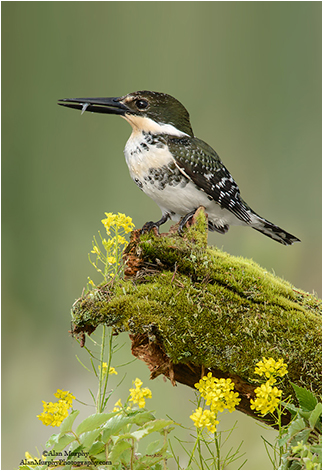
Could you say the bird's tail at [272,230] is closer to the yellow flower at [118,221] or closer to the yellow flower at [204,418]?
the yellow flower at [118,221]

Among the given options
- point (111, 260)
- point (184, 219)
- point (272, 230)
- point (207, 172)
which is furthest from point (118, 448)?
point (272, 230)

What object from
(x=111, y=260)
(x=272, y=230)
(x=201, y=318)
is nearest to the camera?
(x=201, y=318)

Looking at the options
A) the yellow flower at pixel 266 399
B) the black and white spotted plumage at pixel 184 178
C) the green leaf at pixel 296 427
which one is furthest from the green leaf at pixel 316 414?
the black and white spotted plumage at pixel 184 178

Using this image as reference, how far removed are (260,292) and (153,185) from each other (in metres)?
0.89

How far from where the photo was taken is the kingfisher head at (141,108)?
259 centimetres

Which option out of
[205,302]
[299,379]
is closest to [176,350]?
[205,302]

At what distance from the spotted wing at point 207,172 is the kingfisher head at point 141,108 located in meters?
0.12

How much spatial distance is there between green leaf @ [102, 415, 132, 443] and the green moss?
429 mm

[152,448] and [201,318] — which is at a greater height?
[201,318]

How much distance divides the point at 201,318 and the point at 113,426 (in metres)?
0.63

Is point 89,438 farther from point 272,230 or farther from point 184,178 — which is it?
point 272,230

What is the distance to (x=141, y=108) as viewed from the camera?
260 centimetres

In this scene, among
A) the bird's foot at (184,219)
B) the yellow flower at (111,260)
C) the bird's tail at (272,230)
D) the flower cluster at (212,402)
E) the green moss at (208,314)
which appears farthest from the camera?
the bird's tail at (272,230)

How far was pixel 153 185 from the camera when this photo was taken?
8.41ft
